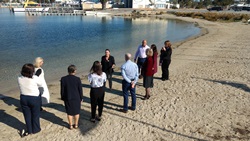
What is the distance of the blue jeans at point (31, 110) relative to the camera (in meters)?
5.70

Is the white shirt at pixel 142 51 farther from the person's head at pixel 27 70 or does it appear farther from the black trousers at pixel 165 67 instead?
the person's head at pixel 27 70

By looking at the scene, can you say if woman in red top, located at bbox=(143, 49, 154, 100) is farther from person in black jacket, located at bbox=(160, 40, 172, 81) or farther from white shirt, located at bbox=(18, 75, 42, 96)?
white shirt, located at bbox=(18, 75, 42, 96)

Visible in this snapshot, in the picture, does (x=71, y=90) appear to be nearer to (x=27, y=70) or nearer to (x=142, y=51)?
(x=27, y=70)

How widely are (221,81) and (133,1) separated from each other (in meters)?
117

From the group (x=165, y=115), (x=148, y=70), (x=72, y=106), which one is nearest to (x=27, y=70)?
(x=72, y=106)

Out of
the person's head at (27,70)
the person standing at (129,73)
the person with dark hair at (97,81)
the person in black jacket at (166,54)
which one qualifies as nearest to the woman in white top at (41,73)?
the person's head at (27,70)

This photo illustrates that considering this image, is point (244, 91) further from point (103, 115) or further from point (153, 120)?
point (103, 115)

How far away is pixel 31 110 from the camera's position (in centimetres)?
593

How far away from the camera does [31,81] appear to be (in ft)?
18.4

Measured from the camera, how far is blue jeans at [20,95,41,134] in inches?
224

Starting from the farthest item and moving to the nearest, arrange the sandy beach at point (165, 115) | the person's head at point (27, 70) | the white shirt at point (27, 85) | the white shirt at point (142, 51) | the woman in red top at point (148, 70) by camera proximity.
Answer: the white shirt at point (142, 51)
the woman in red top at point (148, 70)
the sandy beach at point (165, 115)
the white shirt at point (27, 85)
the person's head at point (27, 70)

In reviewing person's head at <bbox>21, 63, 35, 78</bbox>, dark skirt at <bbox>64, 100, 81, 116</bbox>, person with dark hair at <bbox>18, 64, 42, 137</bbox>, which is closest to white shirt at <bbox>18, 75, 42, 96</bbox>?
person with dark hair at <bbox>18, 64, 42, 137</bbox>

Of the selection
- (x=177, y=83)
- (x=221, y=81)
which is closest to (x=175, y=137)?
(x=177, y=83)

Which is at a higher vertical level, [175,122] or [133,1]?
[133,1]
